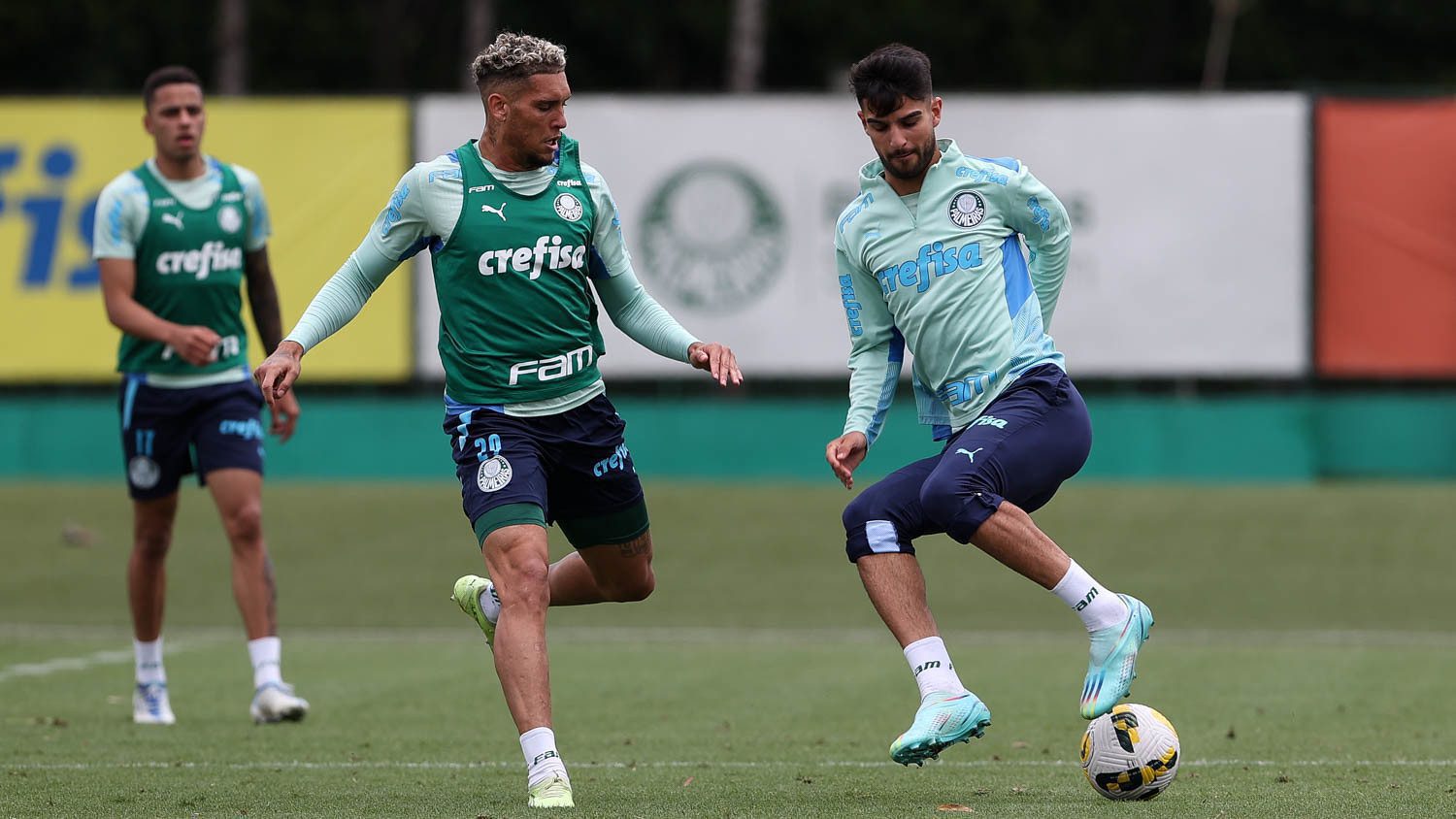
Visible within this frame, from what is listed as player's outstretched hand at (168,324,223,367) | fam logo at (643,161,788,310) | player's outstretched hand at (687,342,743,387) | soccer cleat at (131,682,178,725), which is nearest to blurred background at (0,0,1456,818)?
fam logo at (643,161,788,310)

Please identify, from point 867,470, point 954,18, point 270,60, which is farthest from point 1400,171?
point 270,60

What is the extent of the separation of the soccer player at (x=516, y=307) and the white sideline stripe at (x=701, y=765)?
1.04 meters

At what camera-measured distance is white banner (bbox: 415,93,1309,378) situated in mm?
20984

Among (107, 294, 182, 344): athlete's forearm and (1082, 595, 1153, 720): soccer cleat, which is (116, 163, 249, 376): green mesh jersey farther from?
(1082, 595, 1153, 720): soccer cleat

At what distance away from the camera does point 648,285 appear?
21.0 meters

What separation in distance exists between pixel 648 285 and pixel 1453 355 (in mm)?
7258

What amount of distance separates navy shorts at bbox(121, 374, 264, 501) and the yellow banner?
1135cm

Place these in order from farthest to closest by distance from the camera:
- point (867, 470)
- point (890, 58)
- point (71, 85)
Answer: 1. point (71, 85)
2. point (867, 470)
3. point (890, 58)

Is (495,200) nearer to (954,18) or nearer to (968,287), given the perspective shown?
(968,287)

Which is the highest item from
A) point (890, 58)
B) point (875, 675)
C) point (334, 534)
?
point (890, 58)

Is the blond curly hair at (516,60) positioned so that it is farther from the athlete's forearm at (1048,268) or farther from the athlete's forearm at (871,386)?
the athlete's forearm at (1048,268)

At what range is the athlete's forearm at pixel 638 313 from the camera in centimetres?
721

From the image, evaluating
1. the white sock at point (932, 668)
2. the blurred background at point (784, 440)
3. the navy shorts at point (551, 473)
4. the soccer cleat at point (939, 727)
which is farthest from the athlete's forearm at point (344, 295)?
the blurred background at point (784, 440)

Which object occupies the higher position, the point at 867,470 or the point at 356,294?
the point at 356,294
